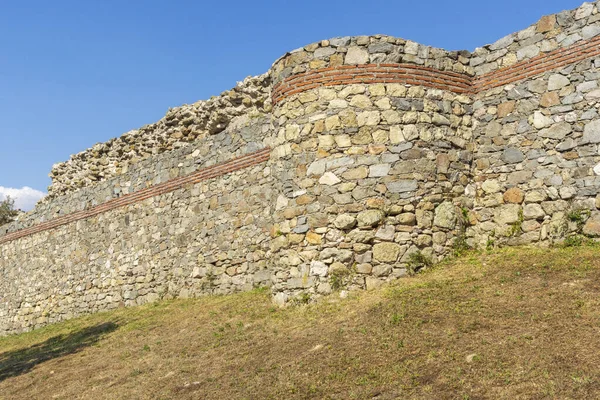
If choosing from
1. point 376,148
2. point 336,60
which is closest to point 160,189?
point 336,60

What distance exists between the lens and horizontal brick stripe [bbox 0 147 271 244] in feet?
35.7

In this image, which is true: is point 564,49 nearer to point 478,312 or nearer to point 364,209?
point 364,209

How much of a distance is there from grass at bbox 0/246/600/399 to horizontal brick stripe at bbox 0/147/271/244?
2.97 m

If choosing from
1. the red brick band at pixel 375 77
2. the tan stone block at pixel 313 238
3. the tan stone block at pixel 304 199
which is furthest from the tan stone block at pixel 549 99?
the tan stone block at pixel 313 238

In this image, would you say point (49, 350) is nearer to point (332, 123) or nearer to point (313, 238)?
point (313, 238)

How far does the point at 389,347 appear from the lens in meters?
5.70

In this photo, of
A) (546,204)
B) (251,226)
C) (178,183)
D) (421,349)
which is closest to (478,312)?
(421,349)

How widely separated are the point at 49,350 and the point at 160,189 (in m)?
4.20

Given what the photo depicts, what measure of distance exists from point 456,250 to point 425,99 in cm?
235

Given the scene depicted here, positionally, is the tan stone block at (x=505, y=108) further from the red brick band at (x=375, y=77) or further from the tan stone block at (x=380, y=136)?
the tan stone block at (x=380, y=136)

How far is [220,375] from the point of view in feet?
20.0

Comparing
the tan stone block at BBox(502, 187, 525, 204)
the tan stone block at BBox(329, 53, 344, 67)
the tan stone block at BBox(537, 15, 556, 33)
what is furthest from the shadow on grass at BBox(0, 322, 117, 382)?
the tan stone block at BBox(537, 15, 556, 33)

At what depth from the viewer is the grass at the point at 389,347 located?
473cm

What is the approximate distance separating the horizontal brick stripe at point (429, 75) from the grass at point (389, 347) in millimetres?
2698
